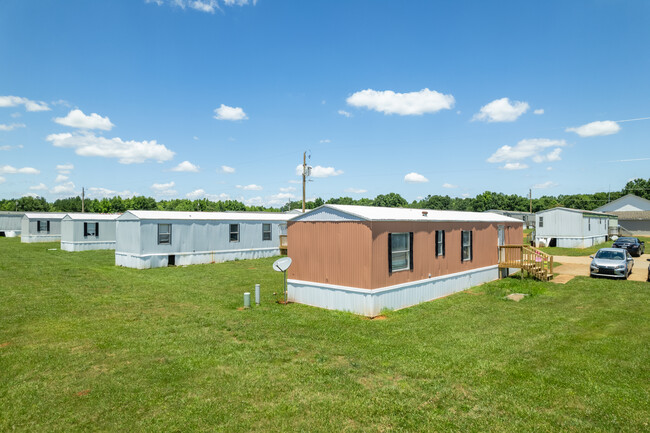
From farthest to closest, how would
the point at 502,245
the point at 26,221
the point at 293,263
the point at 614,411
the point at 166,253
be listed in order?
the point at 26,221 < the point at 166,253 < the point at 502,245 < the point at 293,263 < the point at 614,411

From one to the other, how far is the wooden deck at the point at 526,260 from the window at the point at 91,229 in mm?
35672

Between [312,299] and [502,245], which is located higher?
[502,245]

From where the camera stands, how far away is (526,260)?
65.5ft

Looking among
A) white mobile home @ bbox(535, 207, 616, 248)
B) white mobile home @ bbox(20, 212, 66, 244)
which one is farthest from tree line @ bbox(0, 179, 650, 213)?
white mobile home @ bbox(535, 207, 616, 248)

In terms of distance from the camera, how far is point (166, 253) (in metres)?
25.9

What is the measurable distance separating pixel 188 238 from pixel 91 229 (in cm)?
1566

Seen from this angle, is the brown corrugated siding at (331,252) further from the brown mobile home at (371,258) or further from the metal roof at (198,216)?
the metal roof at (198,216)

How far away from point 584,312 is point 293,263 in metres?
10.6

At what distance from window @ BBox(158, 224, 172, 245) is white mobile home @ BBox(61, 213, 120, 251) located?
45.4ft

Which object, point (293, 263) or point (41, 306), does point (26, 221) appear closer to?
point (41, 306)

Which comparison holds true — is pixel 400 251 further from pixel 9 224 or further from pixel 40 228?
pixel 9 224

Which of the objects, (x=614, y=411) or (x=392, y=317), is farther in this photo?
(x=392, y=317)

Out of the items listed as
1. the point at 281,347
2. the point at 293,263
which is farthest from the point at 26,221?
the point at 281,347

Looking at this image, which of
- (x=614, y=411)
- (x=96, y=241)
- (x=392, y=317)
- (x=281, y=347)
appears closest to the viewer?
(x=614, y=411)
